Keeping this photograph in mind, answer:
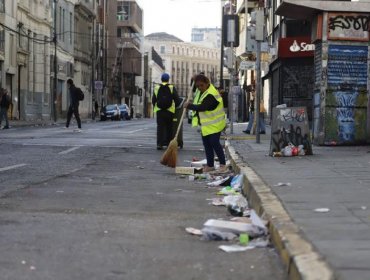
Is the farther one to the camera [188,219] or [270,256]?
[188,219]

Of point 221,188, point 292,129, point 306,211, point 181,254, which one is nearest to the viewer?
point 181,254

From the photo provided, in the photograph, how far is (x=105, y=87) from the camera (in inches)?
3317

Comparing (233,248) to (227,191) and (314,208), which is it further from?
(227,191)

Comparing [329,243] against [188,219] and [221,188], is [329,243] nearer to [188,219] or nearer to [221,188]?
[188,219]

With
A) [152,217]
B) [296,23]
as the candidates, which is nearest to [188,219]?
[152,217]

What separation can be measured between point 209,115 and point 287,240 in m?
6.26

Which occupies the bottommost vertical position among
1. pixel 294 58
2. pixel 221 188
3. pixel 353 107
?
pixel 221 188

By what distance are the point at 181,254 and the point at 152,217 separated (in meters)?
1.65


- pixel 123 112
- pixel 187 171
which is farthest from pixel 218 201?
pixel 123 112

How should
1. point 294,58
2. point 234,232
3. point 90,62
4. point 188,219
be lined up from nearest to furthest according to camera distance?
point 234,232
point 188,219
point 294,58
point 90,62

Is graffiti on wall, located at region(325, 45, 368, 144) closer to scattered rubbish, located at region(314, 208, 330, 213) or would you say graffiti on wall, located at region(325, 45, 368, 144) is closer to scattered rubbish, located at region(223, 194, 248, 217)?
scattered rubbish, located at region(223, 194, 248, 217)


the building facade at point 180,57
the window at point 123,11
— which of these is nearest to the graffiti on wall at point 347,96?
the window at point 123,11

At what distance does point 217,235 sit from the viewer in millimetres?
5645

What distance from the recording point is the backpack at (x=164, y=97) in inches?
613
